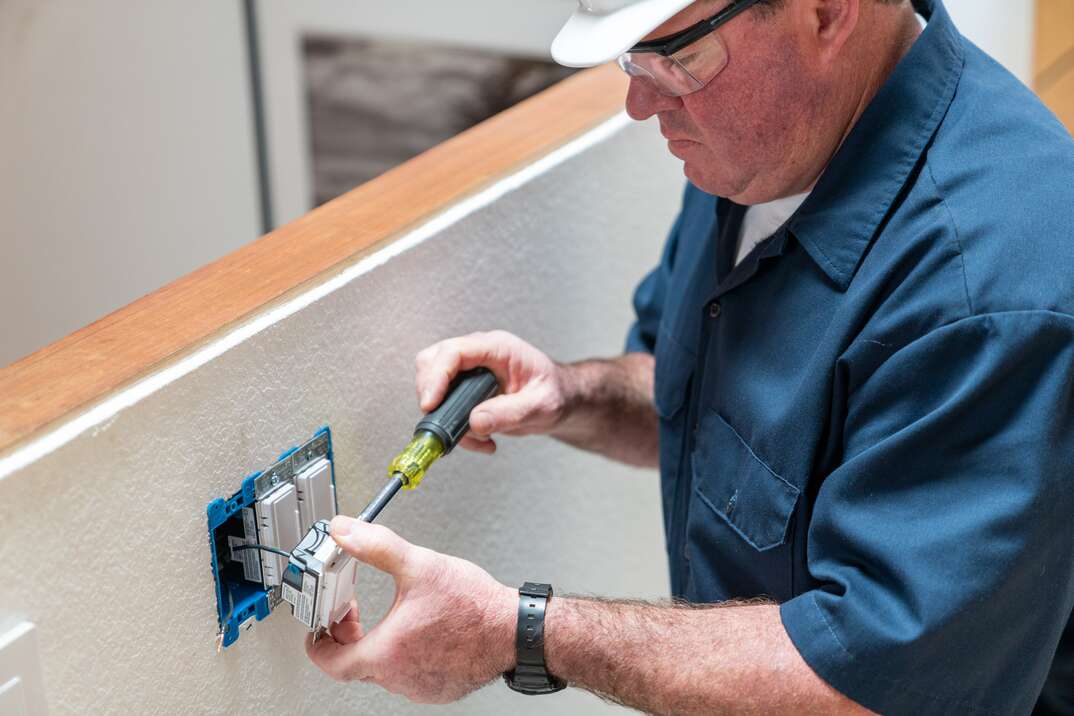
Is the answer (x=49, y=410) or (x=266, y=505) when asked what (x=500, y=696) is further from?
(x=49, y=410)

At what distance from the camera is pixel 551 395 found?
109 cm

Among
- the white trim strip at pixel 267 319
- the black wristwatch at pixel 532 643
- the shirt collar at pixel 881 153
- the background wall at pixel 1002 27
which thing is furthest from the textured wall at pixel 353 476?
the background wall at pixel 1002 27

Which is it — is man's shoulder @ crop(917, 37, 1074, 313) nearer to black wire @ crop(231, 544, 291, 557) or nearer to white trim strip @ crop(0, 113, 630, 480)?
white trim strip @ crop(0, 113, 630, 480)

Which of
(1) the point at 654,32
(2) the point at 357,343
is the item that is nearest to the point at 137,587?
(2) the point at 357,343

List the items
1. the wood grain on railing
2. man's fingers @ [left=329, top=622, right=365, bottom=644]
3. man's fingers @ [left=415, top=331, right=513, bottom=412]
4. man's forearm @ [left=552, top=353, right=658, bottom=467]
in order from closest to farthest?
1. man's fingers @ [left=329, top=622, right=365, bottom=644]
2. man's fingers @ [left=415, top=331, right=513, bottom=412]
3. man's forearm @ [left=552, top=353, right=658, bottom=467]
4. the wood grain on railing

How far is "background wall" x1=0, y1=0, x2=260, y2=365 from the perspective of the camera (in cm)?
189

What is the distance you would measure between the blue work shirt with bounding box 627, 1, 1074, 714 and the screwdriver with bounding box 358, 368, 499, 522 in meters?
0.21

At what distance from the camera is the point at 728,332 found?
3.29 feet

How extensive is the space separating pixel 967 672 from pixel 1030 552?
96 millimetres

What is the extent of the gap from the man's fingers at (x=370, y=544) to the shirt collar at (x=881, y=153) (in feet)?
1.26

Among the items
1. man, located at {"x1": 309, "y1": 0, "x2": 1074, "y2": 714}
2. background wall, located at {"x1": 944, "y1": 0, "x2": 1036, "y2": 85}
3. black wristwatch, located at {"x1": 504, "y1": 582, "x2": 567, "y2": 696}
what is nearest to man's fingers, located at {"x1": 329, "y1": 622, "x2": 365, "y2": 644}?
man, located at {"x1": 309, "y1": 0, "x2": 1074, "y2": 714}

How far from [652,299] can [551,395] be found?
0.72 feet

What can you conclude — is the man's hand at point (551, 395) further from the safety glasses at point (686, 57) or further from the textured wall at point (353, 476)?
the safety glasses at point (686, 57)

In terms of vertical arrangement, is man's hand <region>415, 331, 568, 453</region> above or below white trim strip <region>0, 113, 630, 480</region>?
below
